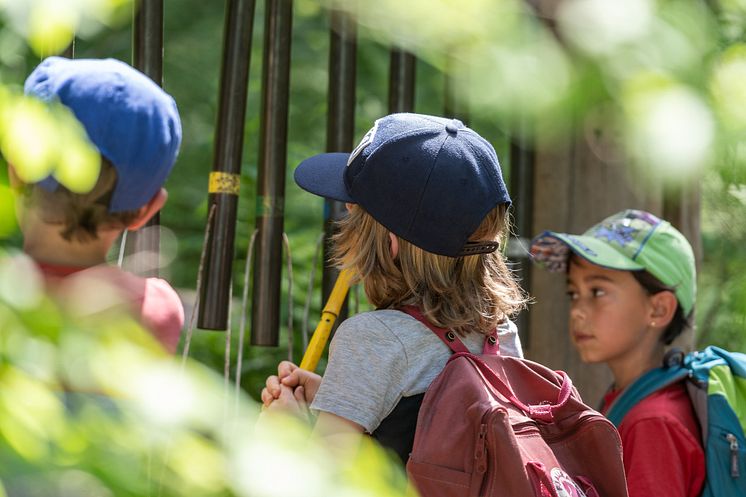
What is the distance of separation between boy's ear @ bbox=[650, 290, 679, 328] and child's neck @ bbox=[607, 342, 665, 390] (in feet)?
0.27

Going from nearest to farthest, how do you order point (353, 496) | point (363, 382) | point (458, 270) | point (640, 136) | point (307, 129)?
point (353, 496), point (640, 136), point (363, 382), point (458, 270), point (307, 129)

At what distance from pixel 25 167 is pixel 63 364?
0.13 metres

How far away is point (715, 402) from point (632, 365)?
1.34ft

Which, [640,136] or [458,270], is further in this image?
[458,270]

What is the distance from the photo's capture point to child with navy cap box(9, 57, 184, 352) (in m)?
1.44

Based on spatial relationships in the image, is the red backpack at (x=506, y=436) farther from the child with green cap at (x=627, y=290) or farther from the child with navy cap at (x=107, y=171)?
the child with green cap at (x=627, y=290)

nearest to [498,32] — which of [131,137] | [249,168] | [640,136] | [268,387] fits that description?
[640,136]

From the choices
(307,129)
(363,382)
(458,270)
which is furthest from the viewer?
(307,129)

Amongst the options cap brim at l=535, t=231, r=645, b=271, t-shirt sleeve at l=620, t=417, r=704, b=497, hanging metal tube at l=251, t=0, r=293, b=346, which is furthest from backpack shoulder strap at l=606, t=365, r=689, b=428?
hanging metal tube at l=251, t=0, r=293, b=346

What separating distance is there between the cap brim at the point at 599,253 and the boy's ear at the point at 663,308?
12 cm

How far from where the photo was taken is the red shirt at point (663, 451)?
99.2 inches

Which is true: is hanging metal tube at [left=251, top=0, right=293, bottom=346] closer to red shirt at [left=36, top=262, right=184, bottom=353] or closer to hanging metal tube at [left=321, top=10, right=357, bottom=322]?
hanging metal tube at [left=321, top=10, right=357, bottom=322]

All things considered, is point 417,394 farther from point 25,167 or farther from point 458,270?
point 25,167

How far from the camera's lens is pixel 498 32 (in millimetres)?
1139
